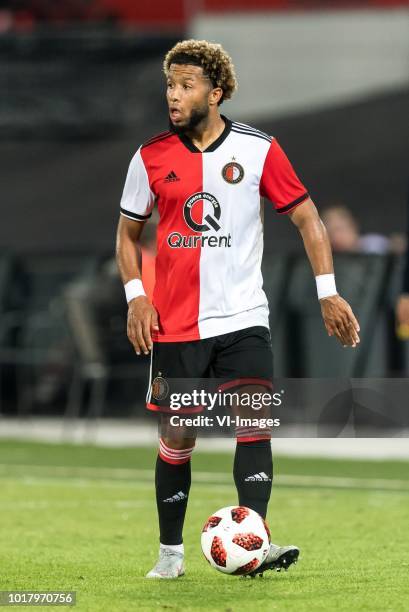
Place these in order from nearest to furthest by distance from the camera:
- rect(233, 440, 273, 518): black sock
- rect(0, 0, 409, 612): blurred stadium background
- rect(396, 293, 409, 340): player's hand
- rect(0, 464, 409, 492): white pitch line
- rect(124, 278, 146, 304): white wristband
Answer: rect(233, 440, 273, 518): black sock → rect(124, 278, 146, 304): white wristband → rect(396, 293, 409, 340): player's hand → rect(0, 464, 409, 492): white pitch line → rect(0, 0, 409, 612): blurred stadium background

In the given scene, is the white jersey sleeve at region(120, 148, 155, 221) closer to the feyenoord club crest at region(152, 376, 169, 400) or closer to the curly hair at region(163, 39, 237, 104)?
the curly hair at region(163, 39, 237, 104)

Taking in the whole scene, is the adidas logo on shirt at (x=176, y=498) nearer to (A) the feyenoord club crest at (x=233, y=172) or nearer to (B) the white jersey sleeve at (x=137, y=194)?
(B) the white jersey sleeve at (x=137, y=194)

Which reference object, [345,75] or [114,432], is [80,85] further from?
[114,432]

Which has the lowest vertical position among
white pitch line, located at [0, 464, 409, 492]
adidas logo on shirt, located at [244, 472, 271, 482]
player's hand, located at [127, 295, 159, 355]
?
white pitch line, located at [0, 464, 409, 492]

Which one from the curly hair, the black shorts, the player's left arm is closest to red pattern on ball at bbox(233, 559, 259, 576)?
the black shorts

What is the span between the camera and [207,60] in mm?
7875

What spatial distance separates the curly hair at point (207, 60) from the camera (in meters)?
7.86

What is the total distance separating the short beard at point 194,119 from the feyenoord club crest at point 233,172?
0.23 m

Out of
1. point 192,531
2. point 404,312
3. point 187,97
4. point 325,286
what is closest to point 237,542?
point 325,286

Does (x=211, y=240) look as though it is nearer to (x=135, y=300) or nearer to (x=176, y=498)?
(x=135, y=300)

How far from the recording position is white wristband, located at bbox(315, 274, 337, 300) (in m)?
7.71

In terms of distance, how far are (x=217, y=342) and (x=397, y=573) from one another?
1305 millimetres

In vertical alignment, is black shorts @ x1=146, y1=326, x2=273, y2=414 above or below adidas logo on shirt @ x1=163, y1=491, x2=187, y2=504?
above

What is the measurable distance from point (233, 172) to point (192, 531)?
10.1 feet
